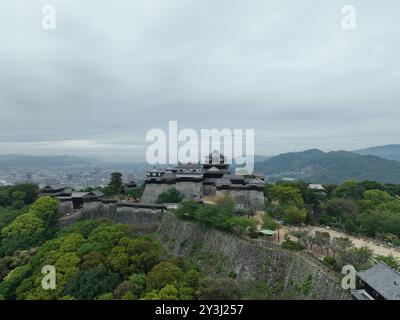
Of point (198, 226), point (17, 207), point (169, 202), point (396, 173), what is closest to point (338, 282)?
point (198, 226)

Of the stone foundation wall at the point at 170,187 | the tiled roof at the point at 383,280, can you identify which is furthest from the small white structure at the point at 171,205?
the tiled roof at the point at 383,280

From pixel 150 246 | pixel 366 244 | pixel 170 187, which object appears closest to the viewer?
pixel 150 246

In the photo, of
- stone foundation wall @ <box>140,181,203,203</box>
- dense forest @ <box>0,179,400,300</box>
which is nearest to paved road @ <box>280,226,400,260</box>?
dense forest @ <box>0,179,400,300</box>

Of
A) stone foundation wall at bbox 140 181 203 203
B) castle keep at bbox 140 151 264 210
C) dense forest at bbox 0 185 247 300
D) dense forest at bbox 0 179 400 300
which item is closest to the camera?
dense forest at bbox 0 185 247 300

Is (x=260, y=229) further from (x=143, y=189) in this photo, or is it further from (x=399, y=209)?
(x=143, y=189)

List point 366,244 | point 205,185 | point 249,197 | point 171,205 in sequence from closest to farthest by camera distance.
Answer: point 366,244 < point 171,205 < point 249,197 < point 205,185
